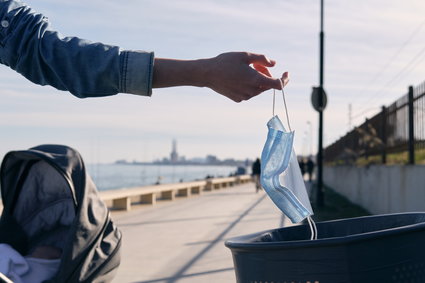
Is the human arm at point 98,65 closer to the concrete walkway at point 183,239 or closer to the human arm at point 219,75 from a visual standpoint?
the human arm at point 219,75

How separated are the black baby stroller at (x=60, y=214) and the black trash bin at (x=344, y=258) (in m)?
2.09

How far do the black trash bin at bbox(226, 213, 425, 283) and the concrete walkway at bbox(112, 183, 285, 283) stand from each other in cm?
460

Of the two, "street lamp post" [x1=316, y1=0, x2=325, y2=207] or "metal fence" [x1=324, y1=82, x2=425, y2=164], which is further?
"street lamp post" [x1=316, y1=0, x2=325, y2=207]

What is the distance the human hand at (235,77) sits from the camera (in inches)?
75.3

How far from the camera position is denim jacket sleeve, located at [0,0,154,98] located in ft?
5.98

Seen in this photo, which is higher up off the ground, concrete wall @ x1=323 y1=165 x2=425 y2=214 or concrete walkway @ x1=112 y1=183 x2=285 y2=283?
concrete wall @ x1=323 y1=165 x2=425 y2=214

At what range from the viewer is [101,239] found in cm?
451

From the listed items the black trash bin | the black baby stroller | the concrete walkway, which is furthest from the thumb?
the concrete walkway

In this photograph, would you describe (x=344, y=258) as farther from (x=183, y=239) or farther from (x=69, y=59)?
(x=183, y=239)

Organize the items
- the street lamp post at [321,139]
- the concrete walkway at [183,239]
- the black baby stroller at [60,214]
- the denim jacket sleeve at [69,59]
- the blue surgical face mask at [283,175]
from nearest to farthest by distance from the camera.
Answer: the denim jacket sleeve at [69,59] < the blue surgical face mask at [283,175] < the black baby stroller at [60,214] < the concrete walkway at [183,239] < the street lamp post at [321,139]

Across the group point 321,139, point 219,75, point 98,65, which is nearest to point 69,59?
point 98,65

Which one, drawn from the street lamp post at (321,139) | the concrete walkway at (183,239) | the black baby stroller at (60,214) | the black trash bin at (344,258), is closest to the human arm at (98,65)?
the black trash bin at (344,258)

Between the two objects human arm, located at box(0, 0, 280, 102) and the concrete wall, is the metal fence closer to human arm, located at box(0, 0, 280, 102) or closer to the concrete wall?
the concrete wall

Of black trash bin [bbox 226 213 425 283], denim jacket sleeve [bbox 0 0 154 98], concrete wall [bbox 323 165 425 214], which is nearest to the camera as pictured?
denim jacket sleeve [bbox 0 0 154 98]
